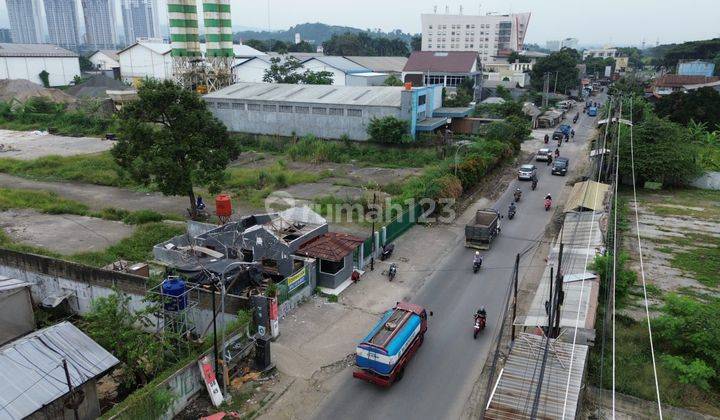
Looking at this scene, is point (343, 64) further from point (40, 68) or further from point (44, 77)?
point (40, 68)

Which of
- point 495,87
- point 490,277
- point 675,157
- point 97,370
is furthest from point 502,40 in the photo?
point 97,370

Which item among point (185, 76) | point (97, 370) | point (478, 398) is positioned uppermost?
point (185, 76)

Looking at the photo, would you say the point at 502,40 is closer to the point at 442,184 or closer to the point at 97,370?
the point at 442,184

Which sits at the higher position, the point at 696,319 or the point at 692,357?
the point at 696,319

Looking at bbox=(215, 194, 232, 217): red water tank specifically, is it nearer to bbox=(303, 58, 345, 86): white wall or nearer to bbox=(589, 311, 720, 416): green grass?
bbox=(589, 311, 720, 416): green grass

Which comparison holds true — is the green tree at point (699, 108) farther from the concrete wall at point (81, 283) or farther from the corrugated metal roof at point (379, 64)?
the corrugated metal roof at point (379, 64)

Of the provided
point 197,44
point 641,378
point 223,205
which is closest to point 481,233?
point 641,378
